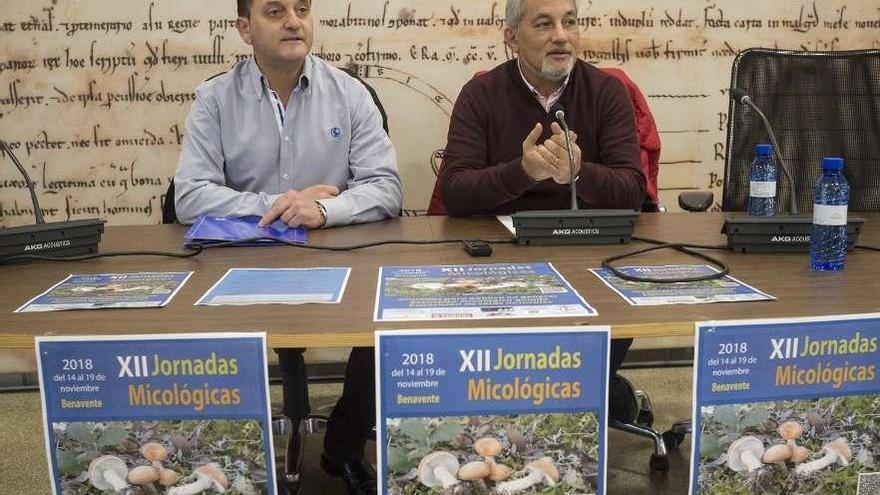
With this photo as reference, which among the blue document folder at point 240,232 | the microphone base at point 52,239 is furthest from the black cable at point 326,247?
the microphone base at point 52,239

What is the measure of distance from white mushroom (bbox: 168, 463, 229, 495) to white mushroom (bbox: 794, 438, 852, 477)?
736 millimetres

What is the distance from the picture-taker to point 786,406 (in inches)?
38.6

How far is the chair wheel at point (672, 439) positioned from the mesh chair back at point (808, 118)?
0.65m

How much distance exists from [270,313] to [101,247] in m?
0.65

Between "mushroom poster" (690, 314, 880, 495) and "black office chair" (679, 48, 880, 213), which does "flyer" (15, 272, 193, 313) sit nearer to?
"mushroom poster" (690, 314, 880, 495)

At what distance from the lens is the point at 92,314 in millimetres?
1023

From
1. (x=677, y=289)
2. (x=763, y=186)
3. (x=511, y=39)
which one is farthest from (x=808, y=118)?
(x=677, y=289)

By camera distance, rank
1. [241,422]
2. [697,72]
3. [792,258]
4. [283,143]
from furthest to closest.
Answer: [697,72], [283,143], [792,258], [241,422]

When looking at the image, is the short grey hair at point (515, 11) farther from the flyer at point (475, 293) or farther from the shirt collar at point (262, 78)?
the flyer at point (475, 293)

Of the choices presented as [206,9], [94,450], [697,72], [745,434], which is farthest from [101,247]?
[697,72]

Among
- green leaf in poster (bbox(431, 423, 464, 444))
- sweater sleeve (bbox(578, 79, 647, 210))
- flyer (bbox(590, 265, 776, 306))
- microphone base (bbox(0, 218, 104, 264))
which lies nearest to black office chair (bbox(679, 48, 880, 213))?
sweater sleeve (bbox(578, 79, 647, 210))

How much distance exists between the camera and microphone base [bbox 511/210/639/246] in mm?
1442

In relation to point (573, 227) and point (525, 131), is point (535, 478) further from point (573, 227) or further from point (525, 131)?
point (525, 131)

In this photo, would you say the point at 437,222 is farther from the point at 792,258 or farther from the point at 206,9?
the point at 206,9
